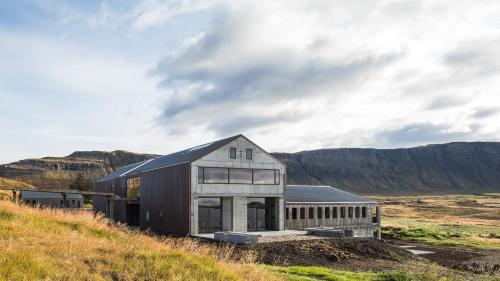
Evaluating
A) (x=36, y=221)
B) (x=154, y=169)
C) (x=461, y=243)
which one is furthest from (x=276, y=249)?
(x=461, y=243)

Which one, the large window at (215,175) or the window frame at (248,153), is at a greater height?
the window frame at (248,153)

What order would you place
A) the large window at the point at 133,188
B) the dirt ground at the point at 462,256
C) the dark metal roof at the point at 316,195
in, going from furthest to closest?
1. the large window at the point at 133,188
2. the dark metal roof at the point at 316,195
3. the dirt ground at the point at 462,256

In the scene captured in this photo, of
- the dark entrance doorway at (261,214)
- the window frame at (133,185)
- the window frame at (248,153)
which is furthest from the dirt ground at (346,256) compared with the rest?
the window frame at (133,185)

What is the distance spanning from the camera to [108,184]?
6369 centimetres

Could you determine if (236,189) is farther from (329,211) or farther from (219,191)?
(329,211)

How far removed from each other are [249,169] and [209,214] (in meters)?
5.59

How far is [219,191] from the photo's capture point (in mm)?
41500

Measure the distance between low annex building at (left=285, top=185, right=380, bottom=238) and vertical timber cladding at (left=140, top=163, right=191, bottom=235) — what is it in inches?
461

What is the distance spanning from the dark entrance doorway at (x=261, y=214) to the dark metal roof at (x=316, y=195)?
7.35ft

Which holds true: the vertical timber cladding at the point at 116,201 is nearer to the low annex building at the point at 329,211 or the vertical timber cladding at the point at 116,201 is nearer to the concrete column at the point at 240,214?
the concrete column at the point at 240,214

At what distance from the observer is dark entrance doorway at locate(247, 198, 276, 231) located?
148 ft

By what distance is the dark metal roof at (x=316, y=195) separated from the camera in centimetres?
4981

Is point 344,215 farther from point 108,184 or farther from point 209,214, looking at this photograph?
point 108,184

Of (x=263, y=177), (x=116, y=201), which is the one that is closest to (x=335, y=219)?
(x=263, y=177)
